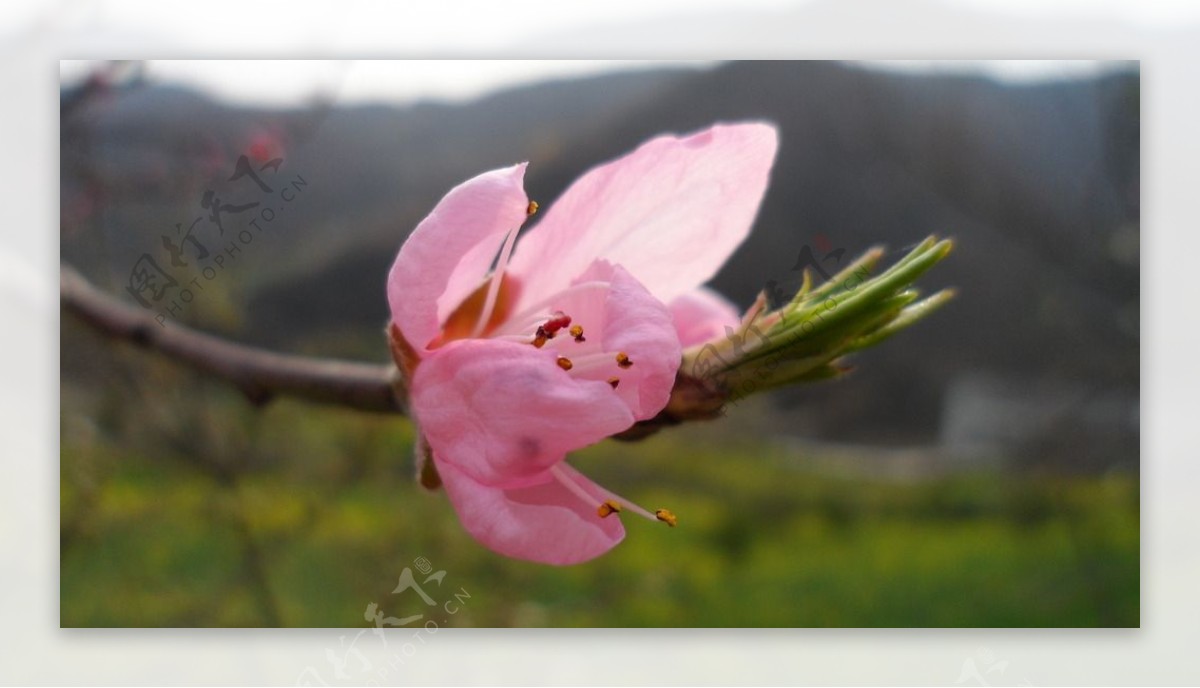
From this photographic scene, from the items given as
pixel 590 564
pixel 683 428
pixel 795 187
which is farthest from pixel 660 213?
pixel 590 564

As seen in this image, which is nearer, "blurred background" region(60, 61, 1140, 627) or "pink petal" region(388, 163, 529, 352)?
"pink petal" region(388, 163, 529, 352)

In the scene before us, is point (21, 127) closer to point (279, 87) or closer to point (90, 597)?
point (279, 87)

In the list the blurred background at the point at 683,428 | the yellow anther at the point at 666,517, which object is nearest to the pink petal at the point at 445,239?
the yellow anther at the point at 666,517

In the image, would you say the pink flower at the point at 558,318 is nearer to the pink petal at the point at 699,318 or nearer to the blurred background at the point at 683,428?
the pink petal at the point at 699,318

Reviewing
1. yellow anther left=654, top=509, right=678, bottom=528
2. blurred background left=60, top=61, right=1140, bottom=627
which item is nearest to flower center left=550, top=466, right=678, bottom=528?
yellow anther left=654, top=509, right=678, bottom=528

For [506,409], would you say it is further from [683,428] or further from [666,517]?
[683,428]

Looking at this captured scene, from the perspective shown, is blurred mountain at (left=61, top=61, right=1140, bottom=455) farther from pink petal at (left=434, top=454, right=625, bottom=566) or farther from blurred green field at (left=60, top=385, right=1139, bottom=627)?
pink petal at (left=434, top=454, right=625, bottom=566)
